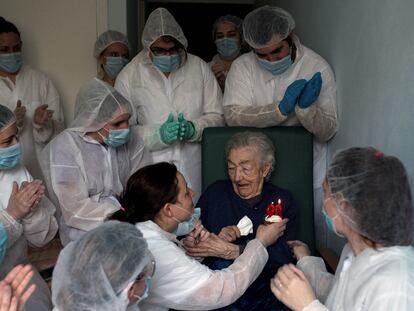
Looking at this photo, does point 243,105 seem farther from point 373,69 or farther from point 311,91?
point 373,69

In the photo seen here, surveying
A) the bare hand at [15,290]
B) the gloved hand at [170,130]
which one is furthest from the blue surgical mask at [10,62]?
the bare hand at [15,290]

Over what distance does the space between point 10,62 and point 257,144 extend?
1871 mm

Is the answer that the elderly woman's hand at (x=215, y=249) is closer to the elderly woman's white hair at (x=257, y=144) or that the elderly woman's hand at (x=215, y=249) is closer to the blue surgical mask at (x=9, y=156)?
the elderly woman's white hair at (x=257, y=144)

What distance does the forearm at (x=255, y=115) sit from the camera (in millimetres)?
2506

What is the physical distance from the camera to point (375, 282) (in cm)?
125

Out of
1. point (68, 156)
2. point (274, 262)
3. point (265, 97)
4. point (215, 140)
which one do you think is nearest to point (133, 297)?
point (274, 262)

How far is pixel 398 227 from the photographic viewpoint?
1.25 m

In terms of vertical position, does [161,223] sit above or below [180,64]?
below

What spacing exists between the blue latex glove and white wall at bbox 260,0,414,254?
143 mm

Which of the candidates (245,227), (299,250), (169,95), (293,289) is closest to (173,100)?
(169,95)

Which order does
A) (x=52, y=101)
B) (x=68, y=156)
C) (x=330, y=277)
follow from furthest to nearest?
1. (x=52, y=101)
2. (x=68, y=156)
3. (x=330, y=277)

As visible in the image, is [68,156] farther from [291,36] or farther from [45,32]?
[45,32]

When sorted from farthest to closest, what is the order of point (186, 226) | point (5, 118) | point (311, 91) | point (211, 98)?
point (211, 98) → point (311, 91) → point (5, 118) → point (186, 226)

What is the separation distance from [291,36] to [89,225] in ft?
4.72
